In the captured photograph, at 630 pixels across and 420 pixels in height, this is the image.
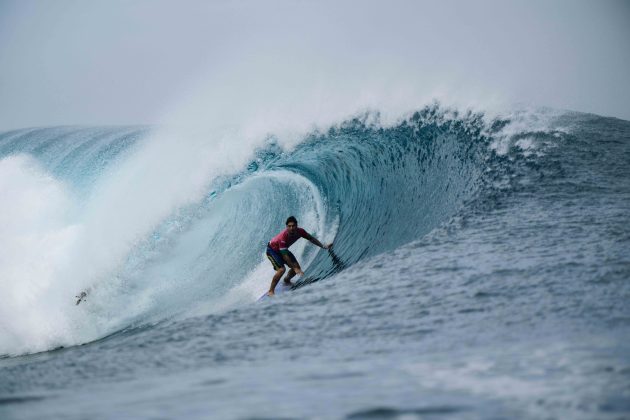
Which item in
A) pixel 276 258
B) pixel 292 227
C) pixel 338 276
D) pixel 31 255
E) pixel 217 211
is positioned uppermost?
pixel 217 211

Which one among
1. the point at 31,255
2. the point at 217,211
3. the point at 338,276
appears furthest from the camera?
the point at 217,211

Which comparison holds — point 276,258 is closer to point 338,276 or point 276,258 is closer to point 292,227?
point 292,227

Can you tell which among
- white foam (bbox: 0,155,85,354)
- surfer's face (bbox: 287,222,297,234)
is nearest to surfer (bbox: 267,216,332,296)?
surfer's face (bbox: 287,222,297,234)

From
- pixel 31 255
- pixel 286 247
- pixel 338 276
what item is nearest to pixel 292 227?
pixel 286 247

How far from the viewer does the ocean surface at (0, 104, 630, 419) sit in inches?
95.0

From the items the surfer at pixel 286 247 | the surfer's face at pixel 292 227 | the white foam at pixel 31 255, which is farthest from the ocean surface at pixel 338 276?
the surfer's face at pixel 292 227

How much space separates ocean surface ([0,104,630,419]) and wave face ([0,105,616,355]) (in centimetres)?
3

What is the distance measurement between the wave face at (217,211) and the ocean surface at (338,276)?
0.11 ft

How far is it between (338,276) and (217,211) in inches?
254

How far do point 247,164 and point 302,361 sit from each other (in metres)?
8.09

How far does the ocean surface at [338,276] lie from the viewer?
2412 mm

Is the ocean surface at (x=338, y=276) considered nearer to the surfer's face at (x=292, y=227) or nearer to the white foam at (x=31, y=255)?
the white foam at (x=31, y=255)

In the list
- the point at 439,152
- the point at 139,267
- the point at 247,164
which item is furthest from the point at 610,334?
the point at 247,164

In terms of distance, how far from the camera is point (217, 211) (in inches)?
425
